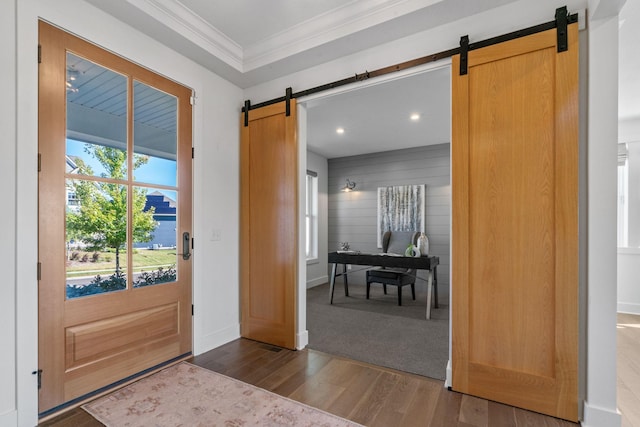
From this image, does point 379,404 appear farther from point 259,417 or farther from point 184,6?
point 184,6

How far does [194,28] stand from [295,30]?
0.80 metres

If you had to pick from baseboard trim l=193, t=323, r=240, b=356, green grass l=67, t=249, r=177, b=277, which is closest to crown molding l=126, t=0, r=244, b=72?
green grass l=67, t=249, r=177, b=277

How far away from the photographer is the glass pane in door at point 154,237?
7.57 ft

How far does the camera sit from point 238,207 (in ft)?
10.3

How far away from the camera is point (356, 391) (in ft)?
6.93

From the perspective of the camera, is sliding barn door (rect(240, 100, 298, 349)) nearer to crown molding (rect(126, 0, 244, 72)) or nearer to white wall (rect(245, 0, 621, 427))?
crown molding (rect(126, 0, 244, 72))

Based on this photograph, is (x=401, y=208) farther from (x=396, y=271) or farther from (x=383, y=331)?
(x=383, y=331)

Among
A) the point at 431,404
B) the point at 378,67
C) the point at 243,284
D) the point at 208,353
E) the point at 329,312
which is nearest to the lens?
the point at 431,404

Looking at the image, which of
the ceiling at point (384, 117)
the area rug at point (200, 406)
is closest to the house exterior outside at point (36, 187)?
the area rug at point (200, 406)
